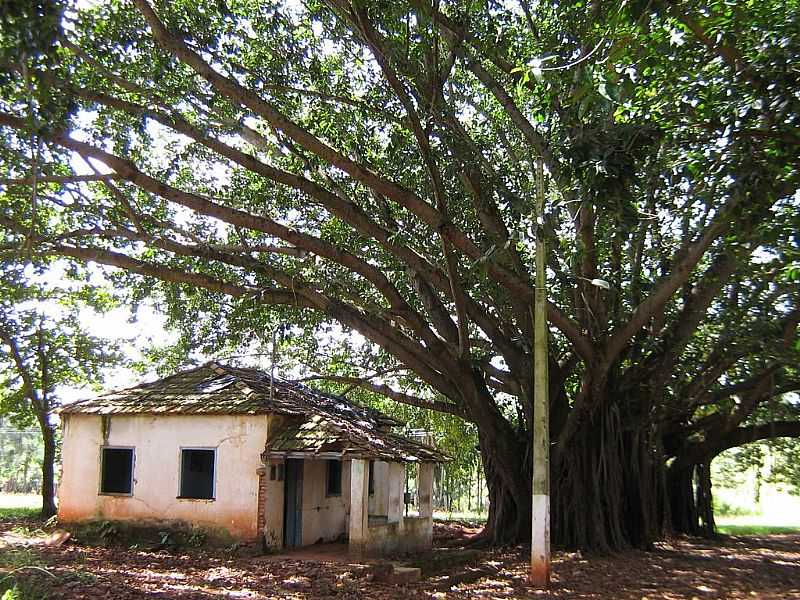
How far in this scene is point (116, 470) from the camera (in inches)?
670

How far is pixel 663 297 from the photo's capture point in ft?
40.3

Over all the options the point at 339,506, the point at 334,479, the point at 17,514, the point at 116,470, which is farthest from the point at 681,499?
the point at 17,514

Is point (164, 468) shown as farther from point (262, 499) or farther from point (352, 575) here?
point (352, 575)

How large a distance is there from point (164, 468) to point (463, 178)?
360 inches

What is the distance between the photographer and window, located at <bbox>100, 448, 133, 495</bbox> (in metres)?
16.8

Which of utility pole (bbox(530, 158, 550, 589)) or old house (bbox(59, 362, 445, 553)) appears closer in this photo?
utility pole (bbox(530, 158, 550, 589))

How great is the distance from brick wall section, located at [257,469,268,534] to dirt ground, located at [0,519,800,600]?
1.85ft

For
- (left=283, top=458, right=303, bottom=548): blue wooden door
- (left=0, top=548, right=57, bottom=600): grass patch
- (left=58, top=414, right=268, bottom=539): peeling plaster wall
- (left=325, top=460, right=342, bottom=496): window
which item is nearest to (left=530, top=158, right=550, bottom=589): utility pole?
(left=0, top=548, right=57, bottom=600): grass patch

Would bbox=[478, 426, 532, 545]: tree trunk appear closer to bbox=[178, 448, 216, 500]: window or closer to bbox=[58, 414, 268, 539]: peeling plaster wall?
bbox=[58, 414, 268, 539]: peeling plaster wall

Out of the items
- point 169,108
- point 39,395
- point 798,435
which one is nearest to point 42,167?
point 169,108

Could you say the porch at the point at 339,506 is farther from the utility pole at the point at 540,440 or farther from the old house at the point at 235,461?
the utility pole at the point at 540,440

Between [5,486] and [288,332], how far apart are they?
4769 centimetres

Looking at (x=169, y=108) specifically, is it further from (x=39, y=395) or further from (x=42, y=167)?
(x=39, y=395)

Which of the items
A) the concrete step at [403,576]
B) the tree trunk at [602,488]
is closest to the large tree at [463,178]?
the tree trunk at [602,488]
